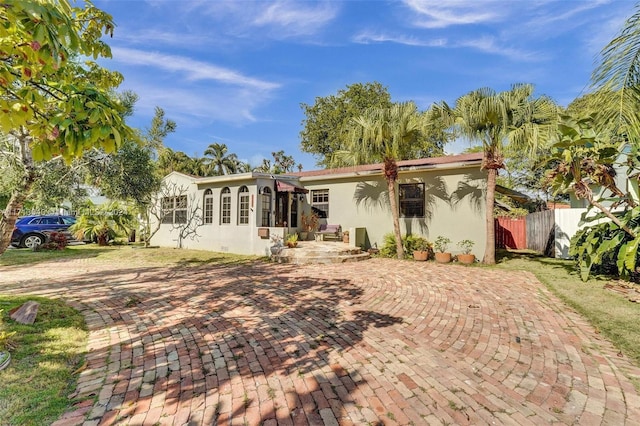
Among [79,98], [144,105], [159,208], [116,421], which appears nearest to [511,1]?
[79,98]

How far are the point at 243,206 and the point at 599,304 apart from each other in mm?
12626

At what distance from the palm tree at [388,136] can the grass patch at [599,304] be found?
17.0 ft

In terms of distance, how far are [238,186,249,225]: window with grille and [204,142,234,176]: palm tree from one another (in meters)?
24.7

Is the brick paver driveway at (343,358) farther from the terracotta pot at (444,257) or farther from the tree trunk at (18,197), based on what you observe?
the terracotta pot at (444,257)

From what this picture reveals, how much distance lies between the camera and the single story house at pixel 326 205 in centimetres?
1219

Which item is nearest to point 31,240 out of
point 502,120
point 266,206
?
point 266,206

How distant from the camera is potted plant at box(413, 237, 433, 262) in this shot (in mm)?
11828

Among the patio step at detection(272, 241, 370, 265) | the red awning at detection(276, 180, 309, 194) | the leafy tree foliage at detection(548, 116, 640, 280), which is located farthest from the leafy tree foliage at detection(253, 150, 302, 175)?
the leafy tree foliage at detection(548, 116, 640, 280)

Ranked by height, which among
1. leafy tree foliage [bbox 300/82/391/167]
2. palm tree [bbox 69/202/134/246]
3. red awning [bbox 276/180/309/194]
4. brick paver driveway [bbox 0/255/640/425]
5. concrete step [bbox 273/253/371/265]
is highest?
leafy tree foliage [bbox 300/82/391/167]

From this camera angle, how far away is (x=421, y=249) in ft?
39.8

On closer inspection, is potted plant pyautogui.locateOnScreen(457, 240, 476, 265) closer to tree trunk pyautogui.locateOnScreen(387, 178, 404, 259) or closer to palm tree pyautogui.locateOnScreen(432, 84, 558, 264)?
palm tree pyautogui.locateOnScreen(432, 84, 558, 264)

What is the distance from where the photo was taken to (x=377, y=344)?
4.11 m

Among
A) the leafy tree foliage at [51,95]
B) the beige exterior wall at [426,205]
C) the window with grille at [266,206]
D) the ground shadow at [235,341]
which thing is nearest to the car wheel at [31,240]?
the ground shadow at [235,341]

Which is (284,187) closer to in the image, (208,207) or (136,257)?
(208,207)
